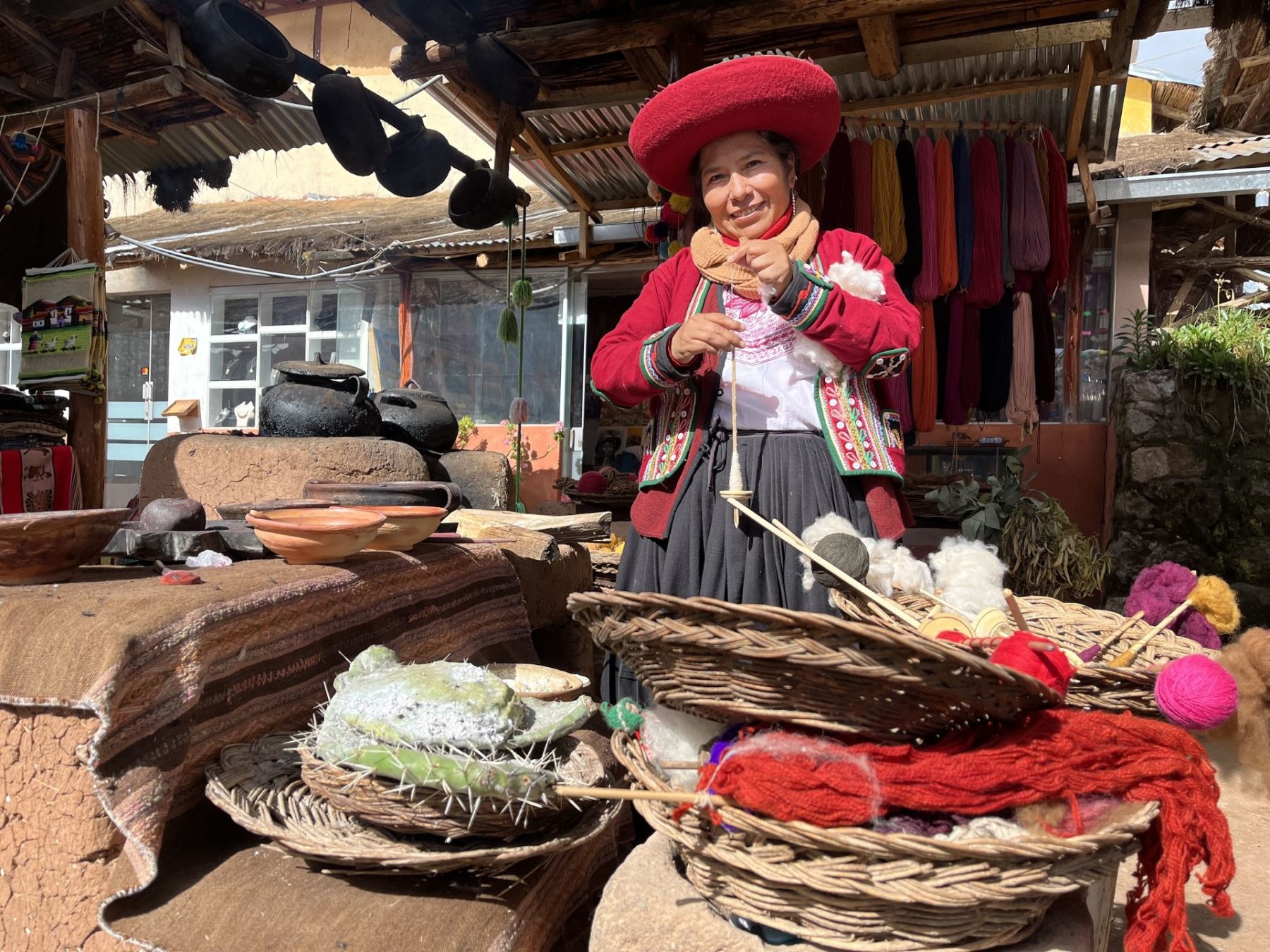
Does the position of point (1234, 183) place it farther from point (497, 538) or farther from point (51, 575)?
point (51, 575)

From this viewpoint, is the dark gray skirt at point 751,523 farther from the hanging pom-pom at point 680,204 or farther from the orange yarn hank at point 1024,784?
the hanging pom-pom at point 680,204

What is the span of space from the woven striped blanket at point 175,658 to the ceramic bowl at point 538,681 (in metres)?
0.24

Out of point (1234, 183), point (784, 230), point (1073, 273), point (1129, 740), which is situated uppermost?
point (1234, 183)

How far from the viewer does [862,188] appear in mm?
4566

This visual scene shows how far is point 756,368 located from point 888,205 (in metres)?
3.14

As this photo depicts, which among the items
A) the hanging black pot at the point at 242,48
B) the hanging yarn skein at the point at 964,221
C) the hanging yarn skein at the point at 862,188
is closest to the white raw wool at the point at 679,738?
the hanging black pot at the point at 242,48

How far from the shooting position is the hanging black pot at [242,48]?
12.1 feet

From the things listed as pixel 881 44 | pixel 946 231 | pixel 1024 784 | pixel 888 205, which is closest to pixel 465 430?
pixel 888 205

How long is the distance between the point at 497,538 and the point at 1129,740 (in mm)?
2289

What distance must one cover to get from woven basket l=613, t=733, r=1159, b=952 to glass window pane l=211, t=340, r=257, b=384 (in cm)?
1052

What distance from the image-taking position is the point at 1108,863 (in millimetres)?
1100

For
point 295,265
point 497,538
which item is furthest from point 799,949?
point 295,265

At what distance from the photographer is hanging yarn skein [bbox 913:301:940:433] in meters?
4.69

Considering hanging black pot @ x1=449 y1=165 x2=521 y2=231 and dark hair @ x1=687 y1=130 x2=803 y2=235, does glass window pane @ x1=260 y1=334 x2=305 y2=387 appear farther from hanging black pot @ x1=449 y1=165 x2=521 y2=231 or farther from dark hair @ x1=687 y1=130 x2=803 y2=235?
dark hair @ x1=687 y1=130 x2=803 y2=235
